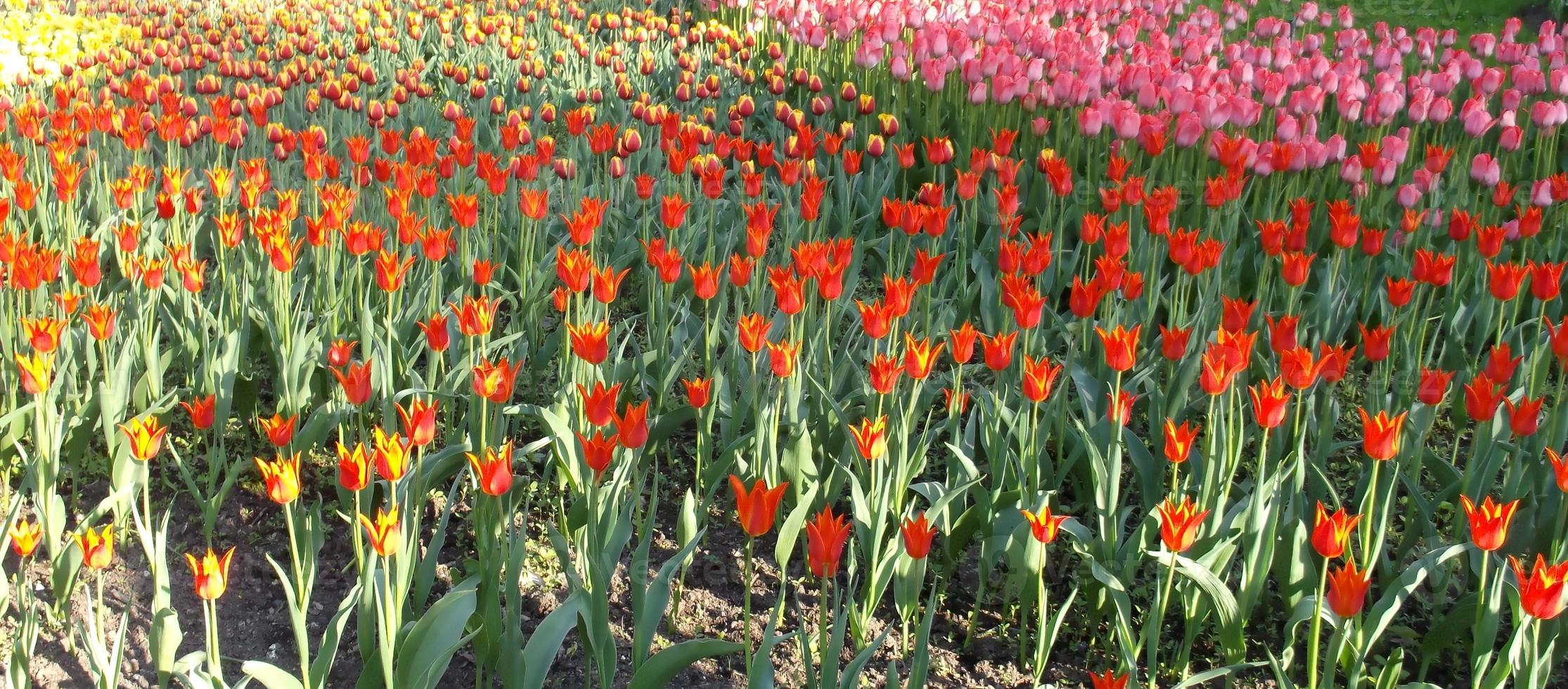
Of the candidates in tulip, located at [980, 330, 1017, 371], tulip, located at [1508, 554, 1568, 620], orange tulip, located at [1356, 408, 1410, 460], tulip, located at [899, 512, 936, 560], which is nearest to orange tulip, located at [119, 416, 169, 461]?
tulip, located at [899, 512, 936, 560]

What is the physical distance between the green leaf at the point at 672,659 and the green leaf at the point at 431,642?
266 mm

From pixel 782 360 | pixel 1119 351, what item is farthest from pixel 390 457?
pixel 1119 351

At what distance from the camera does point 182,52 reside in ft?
21.8

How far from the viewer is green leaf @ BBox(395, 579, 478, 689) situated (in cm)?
189

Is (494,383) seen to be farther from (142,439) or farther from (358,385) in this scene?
(142,439)

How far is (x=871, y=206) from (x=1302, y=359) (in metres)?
2.64

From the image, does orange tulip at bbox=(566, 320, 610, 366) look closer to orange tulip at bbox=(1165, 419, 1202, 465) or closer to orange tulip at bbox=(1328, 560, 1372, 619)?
orange tulip at bbox=(1165, 419, 1202, 465)

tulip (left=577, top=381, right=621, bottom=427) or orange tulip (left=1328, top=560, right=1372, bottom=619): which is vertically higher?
tulip (left=577, top=381, right=621, bottom=427)

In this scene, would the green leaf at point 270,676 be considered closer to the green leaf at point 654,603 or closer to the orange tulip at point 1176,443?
the green leaf at point 654,603

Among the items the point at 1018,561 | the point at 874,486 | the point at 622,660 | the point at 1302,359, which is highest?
the point at 1302,359

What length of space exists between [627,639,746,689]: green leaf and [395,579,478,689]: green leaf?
266 millimetres

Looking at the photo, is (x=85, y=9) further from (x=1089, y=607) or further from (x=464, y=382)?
(x=1089, y=607)

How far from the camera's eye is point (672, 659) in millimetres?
1924

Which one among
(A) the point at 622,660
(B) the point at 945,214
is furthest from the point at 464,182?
(A) the point at 622,660
